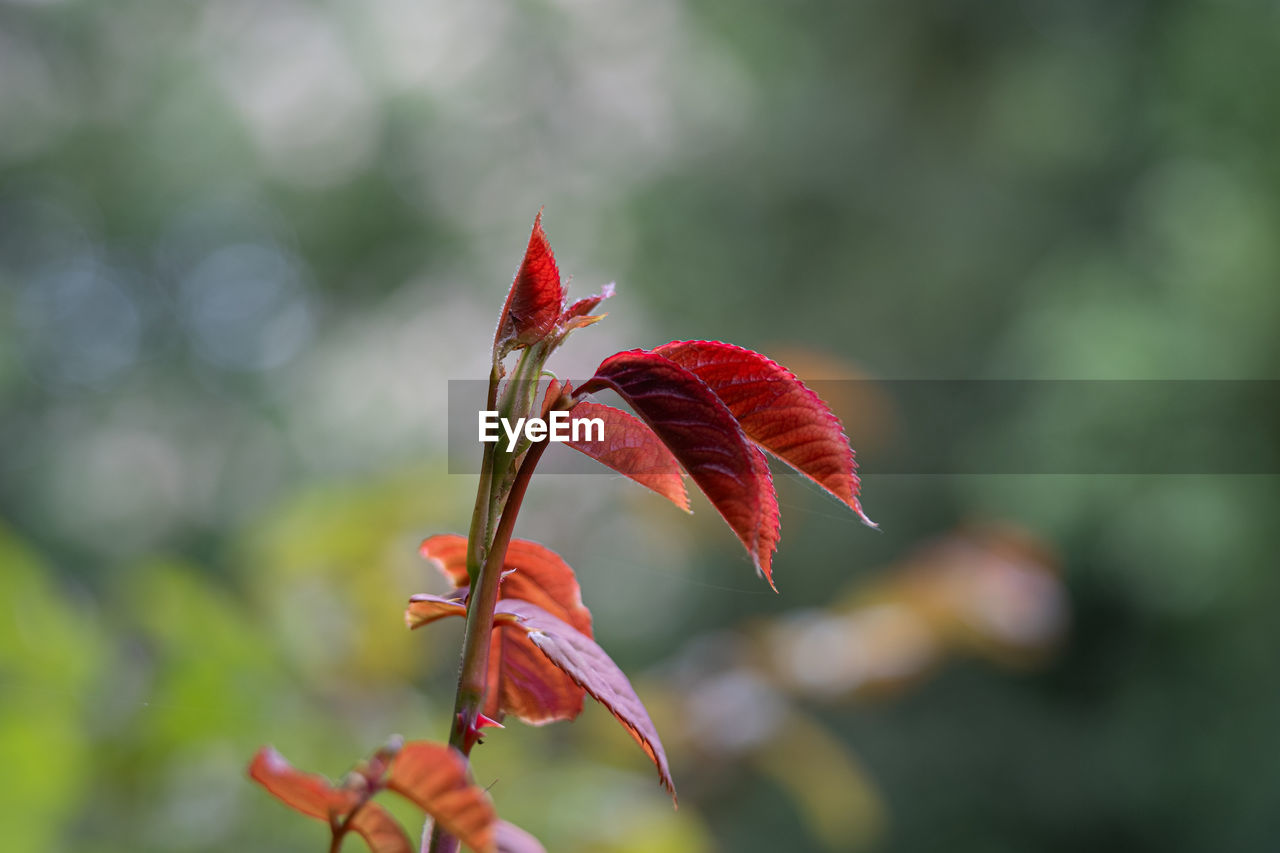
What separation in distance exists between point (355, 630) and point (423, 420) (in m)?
2.51

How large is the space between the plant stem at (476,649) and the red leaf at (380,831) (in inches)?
0.7

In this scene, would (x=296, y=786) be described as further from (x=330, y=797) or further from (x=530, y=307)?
(x=530, y=307)

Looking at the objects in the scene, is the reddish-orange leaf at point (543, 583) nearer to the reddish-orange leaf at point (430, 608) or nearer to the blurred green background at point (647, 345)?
the reddish-orange leaf at point (430, 608)

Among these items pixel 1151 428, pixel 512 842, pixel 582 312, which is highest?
pixel 582 312

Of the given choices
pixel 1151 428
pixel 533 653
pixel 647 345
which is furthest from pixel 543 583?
pixel 647 345

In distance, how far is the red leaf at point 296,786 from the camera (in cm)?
18

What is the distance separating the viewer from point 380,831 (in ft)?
0.65

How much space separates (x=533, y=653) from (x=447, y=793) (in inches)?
4.5

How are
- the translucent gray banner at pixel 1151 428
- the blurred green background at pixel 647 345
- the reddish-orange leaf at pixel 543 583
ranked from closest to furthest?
the reddish-orange leaf at pixel 543 583
the blurred green background at pixel 647 345
the translucent gray banner at pixel 1151 428

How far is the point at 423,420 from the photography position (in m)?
3.38

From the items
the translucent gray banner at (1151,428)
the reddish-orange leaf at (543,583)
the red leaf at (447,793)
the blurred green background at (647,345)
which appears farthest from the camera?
the translucent gray banner at (1151,428)

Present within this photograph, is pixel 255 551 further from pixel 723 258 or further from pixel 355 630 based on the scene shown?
pixel 723 258

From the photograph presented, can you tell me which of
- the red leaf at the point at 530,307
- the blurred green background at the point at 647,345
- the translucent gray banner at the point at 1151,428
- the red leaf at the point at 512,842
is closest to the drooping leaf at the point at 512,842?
the red leaf at the point at 512,842

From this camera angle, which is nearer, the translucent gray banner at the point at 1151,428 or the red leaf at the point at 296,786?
the red leaf at the point at 296,786
